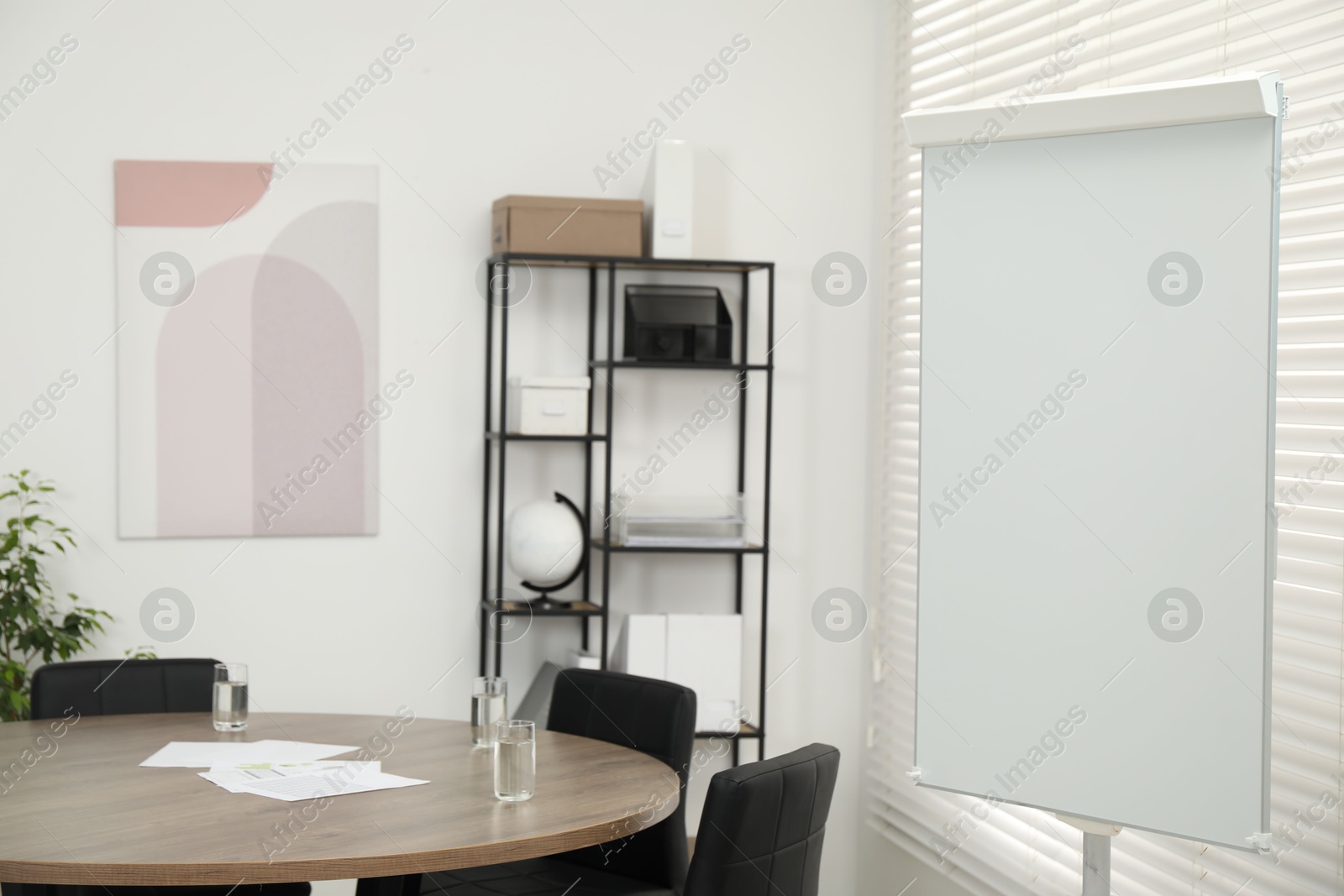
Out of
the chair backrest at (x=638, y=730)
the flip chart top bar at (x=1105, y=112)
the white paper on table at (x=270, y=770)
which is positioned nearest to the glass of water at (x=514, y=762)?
the white paper on table at (x=270, y=770)

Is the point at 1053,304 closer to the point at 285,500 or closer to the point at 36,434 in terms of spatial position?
the point at 285,500

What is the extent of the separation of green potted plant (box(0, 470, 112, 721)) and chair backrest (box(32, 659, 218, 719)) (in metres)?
0.45

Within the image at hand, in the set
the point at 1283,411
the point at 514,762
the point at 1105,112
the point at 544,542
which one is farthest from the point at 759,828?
the point at 544,542

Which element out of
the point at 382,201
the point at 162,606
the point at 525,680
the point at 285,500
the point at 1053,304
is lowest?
the point at 525,680

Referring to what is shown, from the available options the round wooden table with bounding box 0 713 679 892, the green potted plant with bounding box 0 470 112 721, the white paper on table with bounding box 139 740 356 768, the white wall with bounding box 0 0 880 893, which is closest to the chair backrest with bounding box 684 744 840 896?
the round wooden table with bounding box 0 713 679 892

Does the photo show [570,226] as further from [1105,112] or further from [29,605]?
[29,605]

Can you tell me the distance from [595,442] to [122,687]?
1.47 metres

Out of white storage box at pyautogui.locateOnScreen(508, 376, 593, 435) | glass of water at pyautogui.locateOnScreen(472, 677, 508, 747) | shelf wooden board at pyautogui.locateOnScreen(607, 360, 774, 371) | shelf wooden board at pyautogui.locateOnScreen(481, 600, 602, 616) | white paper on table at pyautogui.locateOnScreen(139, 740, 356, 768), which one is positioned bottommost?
white paper on table at pyautogui.locateOnScreen(139, 740, 356, 768)

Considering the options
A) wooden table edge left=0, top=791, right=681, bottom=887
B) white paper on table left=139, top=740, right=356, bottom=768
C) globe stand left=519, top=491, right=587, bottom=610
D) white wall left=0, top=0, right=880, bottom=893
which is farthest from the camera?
Result: globe stand left=519, top=491, right=587, bottom=610

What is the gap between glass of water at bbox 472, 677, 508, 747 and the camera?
2.32m

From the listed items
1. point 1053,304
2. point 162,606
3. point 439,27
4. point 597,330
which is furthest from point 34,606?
point 1053,304

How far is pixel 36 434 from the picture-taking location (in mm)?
3207

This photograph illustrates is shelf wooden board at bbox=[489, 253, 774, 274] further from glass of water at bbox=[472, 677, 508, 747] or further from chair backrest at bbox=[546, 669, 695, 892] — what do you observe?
glass of water at bbox=[472, 677, 508, 747]

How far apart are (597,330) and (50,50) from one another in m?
1.70
